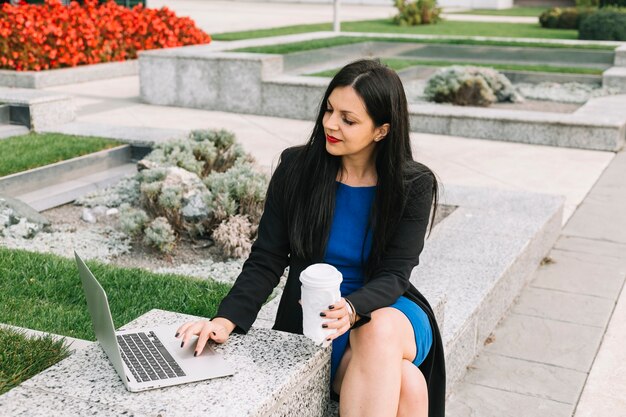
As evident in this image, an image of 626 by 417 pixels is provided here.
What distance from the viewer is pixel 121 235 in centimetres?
586

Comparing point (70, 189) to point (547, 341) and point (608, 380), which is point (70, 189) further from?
point (608, 380)

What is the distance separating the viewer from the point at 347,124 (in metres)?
3.03

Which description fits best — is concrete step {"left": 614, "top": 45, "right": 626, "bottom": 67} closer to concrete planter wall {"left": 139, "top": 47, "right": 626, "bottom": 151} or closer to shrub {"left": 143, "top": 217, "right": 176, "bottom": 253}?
concrete planter wall {"left": 139, "top": 47, "right": 626, "bottom": 151}

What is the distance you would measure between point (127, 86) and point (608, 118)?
7.39 m

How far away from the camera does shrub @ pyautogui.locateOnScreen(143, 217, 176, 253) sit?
5.43m

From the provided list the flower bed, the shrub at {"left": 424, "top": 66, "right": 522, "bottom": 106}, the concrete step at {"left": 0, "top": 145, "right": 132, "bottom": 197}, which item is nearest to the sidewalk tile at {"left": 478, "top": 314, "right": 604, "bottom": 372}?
the concrete step at {"left": 0, "top": 145, "right": 132, "bottom": 197}

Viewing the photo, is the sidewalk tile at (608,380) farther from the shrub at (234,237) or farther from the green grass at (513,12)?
the green grass at (513,12)

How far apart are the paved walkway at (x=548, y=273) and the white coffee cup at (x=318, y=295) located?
1.55 meters

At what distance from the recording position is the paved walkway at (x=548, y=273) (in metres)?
4.14

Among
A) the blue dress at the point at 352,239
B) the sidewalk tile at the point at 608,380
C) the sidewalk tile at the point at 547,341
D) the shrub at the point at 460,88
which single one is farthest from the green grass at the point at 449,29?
the blue dress at the point at 352,239

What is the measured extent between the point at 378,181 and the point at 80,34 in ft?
39.3

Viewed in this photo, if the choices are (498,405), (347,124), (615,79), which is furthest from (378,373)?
(615,79)

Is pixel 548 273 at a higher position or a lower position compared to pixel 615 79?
lower

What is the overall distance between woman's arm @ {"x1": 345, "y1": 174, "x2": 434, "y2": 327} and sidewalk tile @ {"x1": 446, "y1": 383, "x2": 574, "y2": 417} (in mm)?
1119
